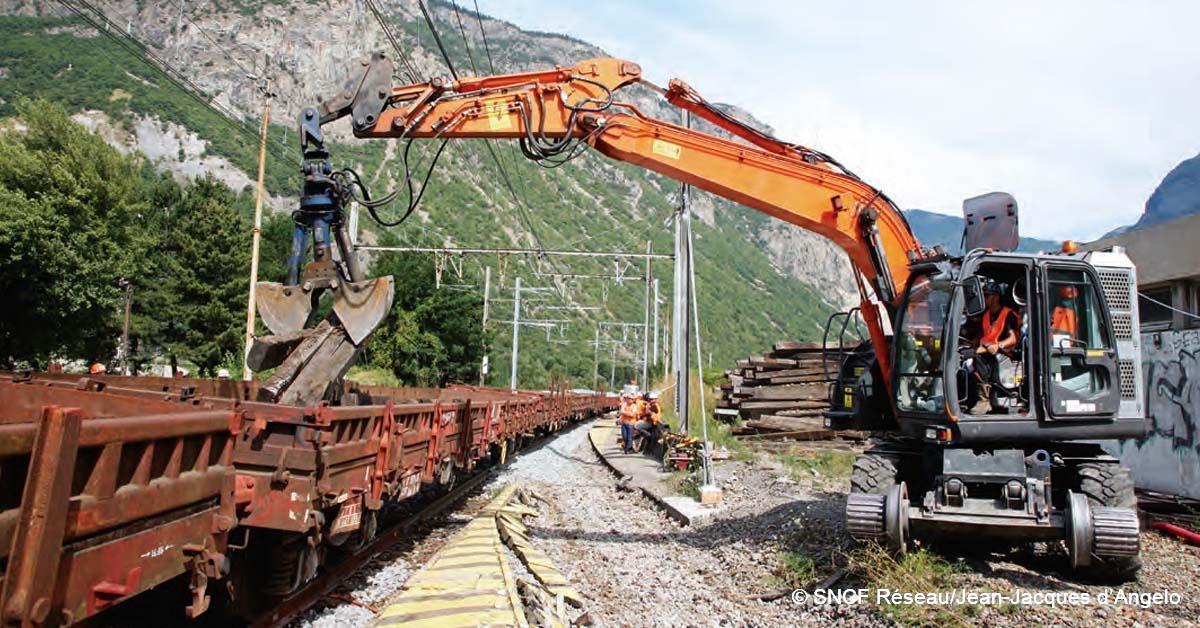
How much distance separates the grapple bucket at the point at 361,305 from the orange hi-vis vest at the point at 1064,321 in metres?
6.03

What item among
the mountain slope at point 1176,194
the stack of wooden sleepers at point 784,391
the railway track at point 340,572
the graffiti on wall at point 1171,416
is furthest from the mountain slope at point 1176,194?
the railway track at point 340,572

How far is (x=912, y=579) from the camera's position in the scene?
21.4ft

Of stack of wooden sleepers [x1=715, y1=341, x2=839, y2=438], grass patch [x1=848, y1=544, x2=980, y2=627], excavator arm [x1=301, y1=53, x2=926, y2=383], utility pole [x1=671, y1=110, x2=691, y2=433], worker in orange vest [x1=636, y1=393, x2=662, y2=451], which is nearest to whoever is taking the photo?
grass patch [x1=848, y1=544, x2=980, y2=627]

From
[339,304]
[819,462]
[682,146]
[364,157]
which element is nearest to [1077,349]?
[682,146]

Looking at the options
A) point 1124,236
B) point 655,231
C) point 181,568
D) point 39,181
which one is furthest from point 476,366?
point 655,231

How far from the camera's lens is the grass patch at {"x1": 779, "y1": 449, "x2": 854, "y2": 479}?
13.9m

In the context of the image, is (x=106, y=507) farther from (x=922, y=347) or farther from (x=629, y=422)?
(x=629, y=422)

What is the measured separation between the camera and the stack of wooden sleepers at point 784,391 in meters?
18.9

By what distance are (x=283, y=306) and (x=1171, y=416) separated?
43.7 ft

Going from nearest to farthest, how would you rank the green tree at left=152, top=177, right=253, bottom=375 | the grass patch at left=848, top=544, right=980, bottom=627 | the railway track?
the railway track → the grass patch at left=848, top=544, right=980, bottom=627 → the green tree at left=152, top=177, right=253, bottom=375

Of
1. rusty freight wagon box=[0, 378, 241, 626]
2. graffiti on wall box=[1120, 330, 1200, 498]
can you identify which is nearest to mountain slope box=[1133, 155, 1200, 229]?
graffiti on wall box=[1120, 330, 1200, 498]

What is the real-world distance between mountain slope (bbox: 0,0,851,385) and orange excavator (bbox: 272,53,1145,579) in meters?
25.7

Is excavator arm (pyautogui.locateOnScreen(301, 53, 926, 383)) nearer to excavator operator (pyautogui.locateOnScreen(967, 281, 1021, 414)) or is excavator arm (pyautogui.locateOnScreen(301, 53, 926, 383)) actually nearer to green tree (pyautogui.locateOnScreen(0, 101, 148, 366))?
excavator operator (pyautogui.locateOnScreen(967, 281, 1021, 414))

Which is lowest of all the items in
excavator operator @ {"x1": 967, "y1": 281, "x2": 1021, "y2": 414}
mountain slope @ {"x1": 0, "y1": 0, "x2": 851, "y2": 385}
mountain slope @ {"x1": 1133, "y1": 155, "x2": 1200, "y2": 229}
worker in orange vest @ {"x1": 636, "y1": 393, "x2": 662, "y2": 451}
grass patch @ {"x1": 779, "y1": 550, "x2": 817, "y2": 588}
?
grass patch @ {"x1": 779, "y1": 550, "x2": 817, "y2": 588}
